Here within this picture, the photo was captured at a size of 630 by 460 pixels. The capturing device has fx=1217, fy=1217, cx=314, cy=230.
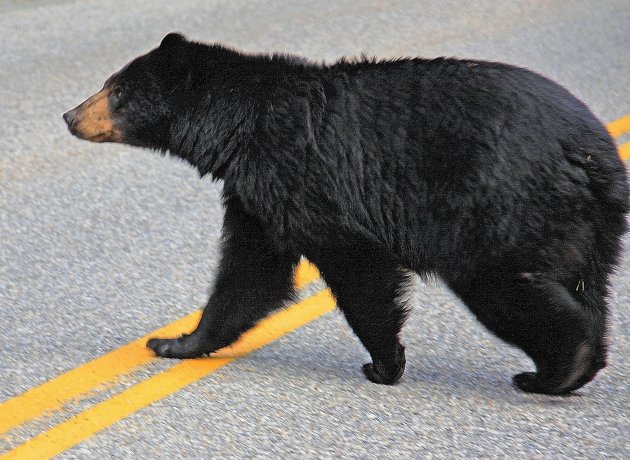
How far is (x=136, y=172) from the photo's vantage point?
6621mm

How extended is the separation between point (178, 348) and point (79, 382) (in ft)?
1.33

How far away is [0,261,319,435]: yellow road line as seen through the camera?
12.9 ft

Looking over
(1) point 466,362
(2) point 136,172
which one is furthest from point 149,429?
(2) point 136,172

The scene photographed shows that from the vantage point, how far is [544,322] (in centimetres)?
395

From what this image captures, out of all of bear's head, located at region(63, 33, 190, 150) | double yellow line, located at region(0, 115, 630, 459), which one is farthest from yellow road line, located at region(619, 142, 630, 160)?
bear's head, located at region(63, 33, 190, 150)

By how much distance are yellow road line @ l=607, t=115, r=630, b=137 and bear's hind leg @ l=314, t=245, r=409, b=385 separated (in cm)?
352

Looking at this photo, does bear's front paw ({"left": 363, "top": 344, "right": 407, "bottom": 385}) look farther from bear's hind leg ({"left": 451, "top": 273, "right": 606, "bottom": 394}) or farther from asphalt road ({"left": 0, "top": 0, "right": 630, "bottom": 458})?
bear's hind leg ({"left": 451, "top": 273, "right": 606, "bottom": 394})

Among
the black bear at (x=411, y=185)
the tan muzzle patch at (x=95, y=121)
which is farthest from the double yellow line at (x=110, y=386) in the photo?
the tan muzzle patch at (x=95, y=121)

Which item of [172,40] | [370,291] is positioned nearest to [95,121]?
[172,40]

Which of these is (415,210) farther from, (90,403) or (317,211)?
Answer: (90,403)

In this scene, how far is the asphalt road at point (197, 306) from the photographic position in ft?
12.5

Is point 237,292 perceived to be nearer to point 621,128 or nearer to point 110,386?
point 110,386

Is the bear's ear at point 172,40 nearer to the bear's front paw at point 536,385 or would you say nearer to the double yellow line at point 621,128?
the bear's front paw at point 536,385

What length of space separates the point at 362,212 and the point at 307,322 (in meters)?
0.89
